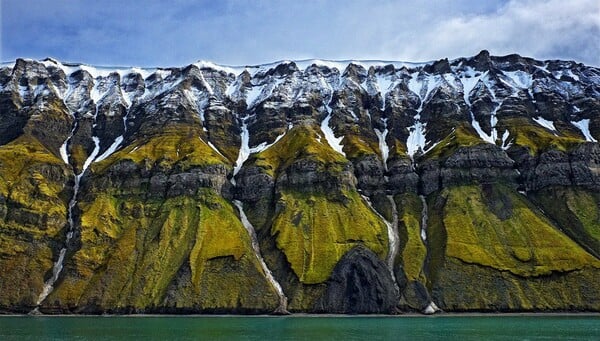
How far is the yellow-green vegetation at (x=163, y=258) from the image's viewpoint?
509 ft

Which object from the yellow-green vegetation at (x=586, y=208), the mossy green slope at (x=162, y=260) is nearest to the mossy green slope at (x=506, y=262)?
the yellow-green vegetation at (x=586, y=208)

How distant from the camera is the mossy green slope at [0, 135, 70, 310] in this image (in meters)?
160

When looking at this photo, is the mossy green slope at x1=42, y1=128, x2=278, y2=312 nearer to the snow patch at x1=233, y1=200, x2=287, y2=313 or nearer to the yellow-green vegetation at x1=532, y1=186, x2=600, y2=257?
the snow patch at x1=233, y1=200, x2=287, y2=313

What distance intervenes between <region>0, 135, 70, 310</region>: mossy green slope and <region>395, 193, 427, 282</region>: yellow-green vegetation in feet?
348

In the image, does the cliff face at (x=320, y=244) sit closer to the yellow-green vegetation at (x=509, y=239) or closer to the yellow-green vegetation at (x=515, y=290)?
the yellow-green vegetation at (x=515, y=290)

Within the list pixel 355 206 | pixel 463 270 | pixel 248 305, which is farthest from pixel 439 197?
pixel 248 305

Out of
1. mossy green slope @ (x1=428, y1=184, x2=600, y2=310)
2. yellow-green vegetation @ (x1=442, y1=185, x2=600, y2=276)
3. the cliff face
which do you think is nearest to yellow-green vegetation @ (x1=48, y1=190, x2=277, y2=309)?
the cliff face

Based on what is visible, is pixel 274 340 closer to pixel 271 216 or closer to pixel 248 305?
pixel 248 305

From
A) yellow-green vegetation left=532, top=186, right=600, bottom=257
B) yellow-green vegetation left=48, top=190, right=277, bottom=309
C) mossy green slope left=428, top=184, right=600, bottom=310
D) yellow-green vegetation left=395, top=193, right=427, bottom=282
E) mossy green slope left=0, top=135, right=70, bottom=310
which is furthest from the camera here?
yellow-green vegetation left=532, top=186, right=600, bottom=257

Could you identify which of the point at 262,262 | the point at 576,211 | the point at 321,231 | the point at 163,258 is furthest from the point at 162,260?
the point at 576,211

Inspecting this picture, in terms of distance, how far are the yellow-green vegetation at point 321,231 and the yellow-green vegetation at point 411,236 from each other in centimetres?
604

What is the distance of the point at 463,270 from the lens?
155 m

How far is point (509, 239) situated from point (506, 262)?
1079 centimetres

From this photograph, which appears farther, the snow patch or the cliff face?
the snow patch
